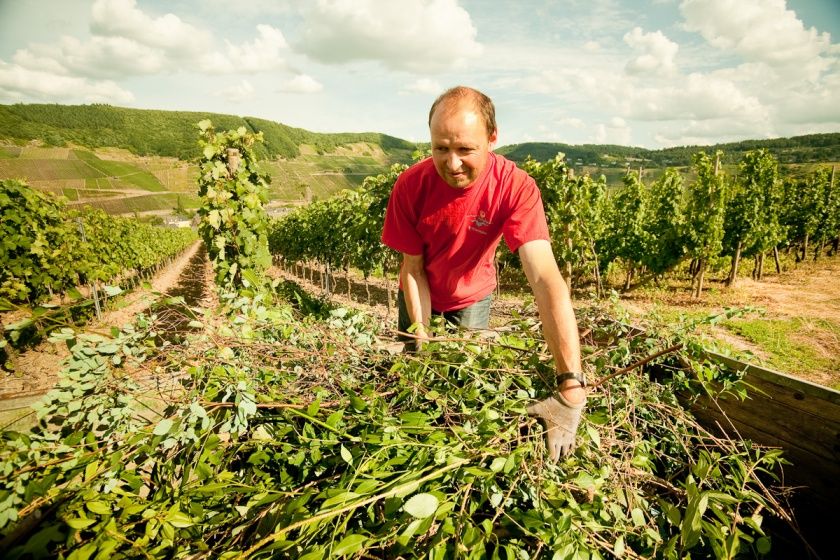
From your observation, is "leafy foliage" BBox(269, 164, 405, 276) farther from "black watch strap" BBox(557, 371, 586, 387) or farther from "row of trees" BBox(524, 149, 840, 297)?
"black watch strap" BBox(557, 371, 586, 387)

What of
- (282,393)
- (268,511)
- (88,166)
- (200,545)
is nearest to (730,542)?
(268,511)

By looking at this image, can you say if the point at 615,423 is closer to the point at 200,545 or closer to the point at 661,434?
the point at 661,434

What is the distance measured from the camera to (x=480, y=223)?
7.88 feet

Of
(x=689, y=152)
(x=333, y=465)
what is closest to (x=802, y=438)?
(x=333, y=465)

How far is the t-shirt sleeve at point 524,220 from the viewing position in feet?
6.55

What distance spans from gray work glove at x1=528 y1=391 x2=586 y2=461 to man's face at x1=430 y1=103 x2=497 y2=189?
1281 mm

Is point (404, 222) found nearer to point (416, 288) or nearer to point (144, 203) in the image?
point (416, 288)

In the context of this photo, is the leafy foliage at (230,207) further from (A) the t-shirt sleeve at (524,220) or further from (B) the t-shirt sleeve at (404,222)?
(A) the t-shirt sleeve at (524,220)

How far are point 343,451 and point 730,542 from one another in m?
0.97

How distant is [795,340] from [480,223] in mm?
10635

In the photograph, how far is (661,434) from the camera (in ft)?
5.60

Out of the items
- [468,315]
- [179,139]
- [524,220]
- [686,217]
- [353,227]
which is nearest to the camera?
[524,220]

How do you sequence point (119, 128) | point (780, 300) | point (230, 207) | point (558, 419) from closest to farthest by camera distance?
point (558, 419), point (230, 207), point (780, 300), point (119, 128)

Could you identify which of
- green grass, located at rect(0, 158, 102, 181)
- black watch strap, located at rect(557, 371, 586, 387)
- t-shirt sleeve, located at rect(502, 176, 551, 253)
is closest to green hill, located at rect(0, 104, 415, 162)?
green grass, located at rect(0, 158, 102, 181)
